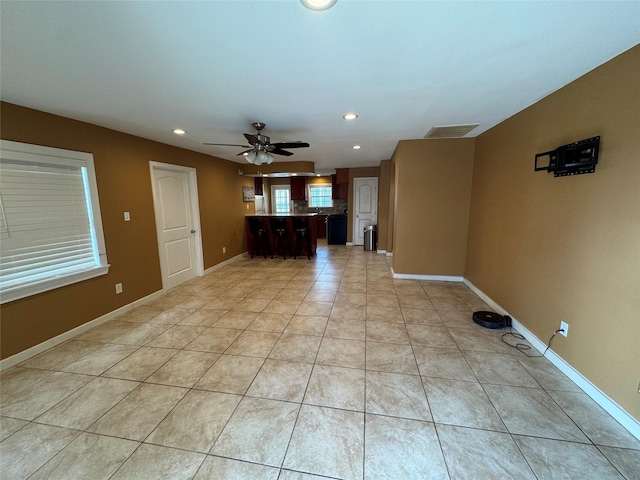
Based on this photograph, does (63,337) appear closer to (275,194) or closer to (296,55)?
(296,55)

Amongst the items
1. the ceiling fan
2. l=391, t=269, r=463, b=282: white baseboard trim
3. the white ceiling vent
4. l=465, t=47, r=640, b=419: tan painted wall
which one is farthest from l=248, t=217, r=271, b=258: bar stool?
l=465, t=47, r=640, b=419: tan painted wall

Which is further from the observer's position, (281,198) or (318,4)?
(281,198)

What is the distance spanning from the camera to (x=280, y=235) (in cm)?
607

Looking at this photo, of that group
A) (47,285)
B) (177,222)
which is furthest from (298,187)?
(47,285)

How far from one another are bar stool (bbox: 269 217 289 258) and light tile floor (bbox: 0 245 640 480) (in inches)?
126

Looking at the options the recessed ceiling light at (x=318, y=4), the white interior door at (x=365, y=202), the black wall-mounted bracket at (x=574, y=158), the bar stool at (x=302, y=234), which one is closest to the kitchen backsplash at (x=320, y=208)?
the white interior door at (x=365, y=202)

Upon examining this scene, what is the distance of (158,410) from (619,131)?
3630 millimetres

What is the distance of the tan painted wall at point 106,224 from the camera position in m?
2.29

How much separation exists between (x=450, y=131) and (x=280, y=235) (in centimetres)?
407

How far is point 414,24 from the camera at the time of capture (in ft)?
4.42

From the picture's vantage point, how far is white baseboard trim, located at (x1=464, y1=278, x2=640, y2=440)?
4.99 ft

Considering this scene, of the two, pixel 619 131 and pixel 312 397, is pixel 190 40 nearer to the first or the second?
pixel 312 397

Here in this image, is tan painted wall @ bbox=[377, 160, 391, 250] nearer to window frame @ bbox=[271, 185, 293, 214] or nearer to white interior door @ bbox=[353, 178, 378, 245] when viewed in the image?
white interior door @ bbox=[353, 178, 378, 245]

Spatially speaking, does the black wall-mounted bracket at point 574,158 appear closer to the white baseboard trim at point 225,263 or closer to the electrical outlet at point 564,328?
the electrical outlet at point 564,328
